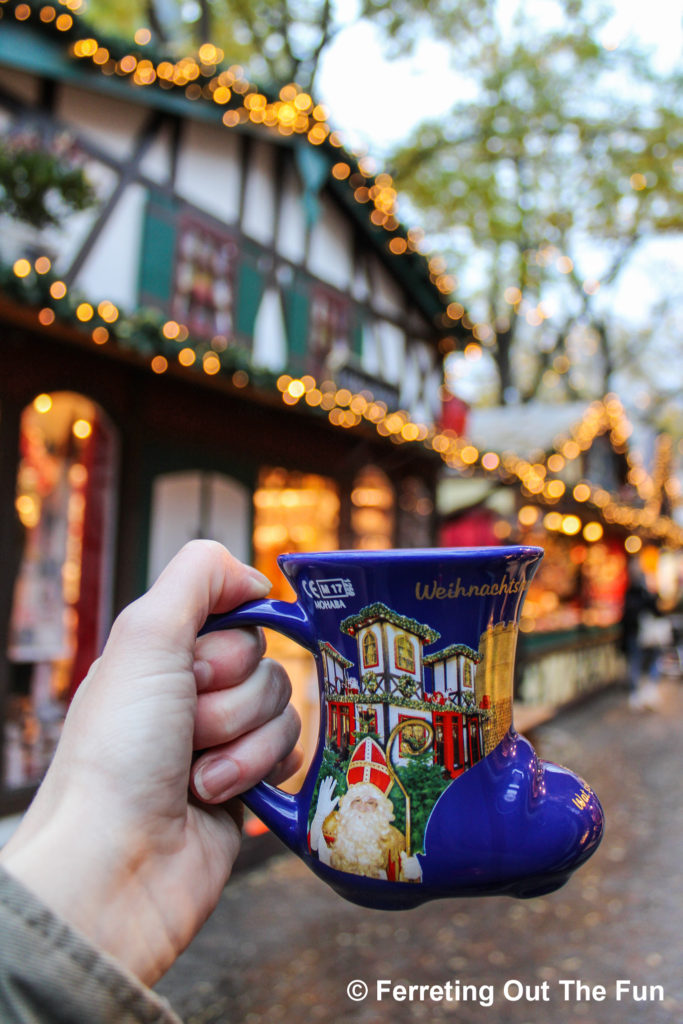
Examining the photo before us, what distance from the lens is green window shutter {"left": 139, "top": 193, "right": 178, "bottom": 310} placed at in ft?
20.3

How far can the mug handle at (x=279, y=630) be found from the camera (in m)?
0.94

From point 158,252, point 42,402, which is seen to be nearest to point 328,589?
point 42,402

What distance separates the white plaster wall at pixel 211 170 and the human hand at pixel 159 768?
21.4ft

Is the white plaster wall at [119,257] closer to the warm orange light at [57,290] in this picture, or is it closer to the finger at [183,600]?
the warm orange light at [57,290]

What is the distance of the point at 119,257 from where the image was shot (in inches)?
237

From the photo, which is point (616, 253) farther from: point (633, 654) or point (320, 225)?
point (320, 225)

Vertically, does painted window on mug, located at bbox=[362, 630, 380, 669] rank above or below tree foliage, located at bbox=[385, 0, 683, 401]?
below

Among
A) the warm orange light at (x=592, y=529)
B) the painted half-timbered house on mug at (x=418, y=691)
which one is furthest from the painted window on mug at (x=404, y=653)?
the warm orange light at (x=592, y=529)

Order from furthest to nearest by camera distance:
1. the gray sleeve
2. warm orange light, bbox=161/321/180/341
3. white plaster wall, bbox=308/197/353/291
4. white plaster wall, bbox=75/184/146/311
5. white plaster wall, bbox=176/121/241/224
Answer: white plaster wall, bbox=308/197/353/291
white plaster wall, bbox=176/121/241/224
white plaster wall, bbox=75/184/146/311
warm orange light, bbox=161/321/180/341
the gray sleeve

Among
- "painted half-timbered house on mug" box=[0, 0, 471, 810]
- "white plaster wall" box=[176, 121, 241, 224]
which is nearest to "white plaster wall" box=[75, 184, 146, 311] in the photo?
"painted half-timbered house on mug" box=[0, 0, 471, 810]

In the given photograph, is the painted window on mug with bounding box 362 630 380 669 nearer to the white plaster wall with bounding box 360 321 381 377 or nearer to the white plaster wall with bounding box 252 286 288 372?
the white plaster wall with bounding box 252 286 288 372

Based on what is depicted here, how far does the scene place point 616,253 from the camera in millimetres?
18625

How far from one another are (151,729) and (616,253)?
20172 mm

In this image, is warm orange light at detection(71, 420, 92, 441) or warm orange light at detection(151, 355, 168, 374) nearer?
warm orange light at detection(151, 355, 168, 374)
